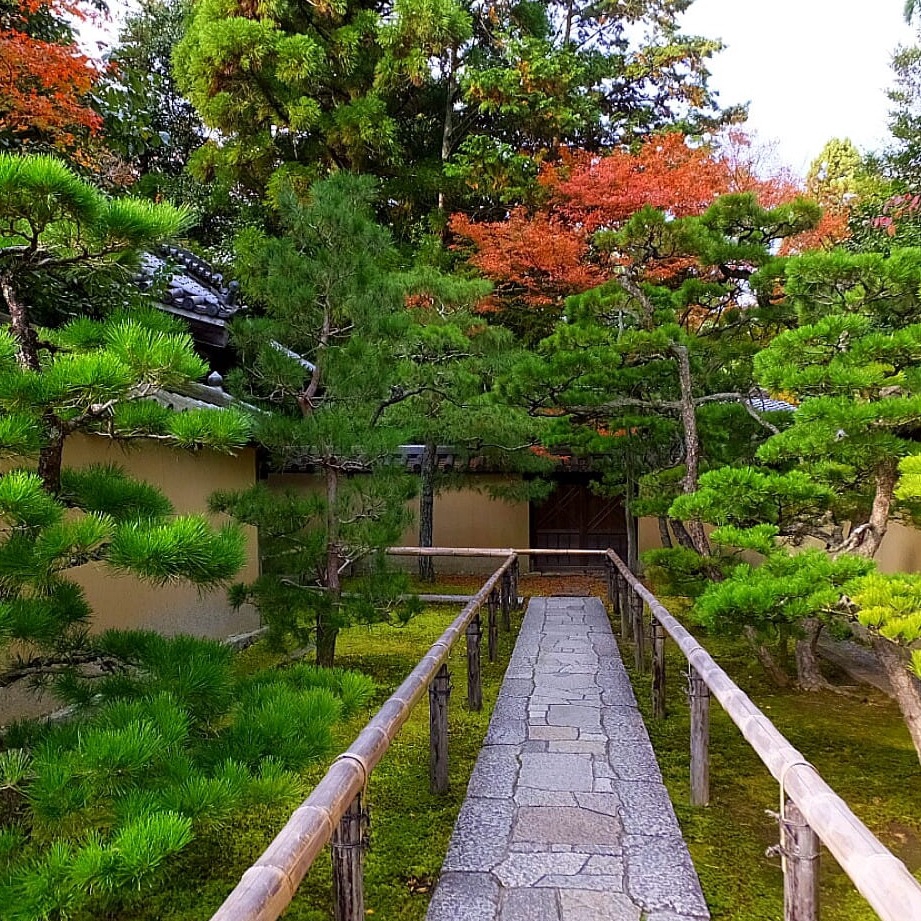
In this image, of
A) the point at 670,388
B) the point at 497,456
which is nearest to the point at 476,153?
the point at 497,456

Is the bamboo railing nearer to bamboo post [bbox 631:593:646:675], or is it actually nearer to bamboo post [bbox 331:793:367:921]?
bamboo post [bbox 331:793:367:921]

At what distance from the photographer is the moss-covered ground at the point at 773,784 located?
9.43 feet

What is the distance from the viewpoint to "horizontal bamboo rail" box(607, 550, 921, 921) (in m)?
1.33

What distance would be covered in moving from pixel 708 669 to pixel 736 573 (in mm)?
1040

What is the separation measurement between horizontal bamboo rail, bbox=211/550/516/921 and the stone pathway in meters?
0.76

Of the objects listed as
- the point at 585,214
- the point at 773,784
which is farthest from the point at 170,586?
the point at 585,214

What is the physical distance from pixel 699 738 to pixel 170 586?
176 inches

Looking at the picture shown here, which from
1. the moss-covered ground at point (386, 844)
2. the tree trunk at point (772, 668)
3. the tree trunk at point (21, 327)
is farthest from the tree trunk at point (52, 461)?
the tree trunk at point (772, 668)

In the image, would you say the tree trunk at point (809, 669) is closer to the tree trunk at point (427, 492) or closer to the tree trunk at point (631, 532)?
the tree trunk at point (631, 532)

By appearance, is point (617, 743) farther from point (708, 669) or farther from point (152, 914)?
point (152, 914)

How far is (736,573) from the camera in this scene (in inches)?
162

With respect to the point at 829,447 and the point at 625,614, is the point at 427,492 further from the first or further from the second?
the point at 829,447

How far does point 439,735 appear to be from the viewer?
3.79 m

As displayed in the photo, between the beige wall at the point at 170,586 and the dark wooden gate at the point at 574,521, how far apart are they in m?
7.42
